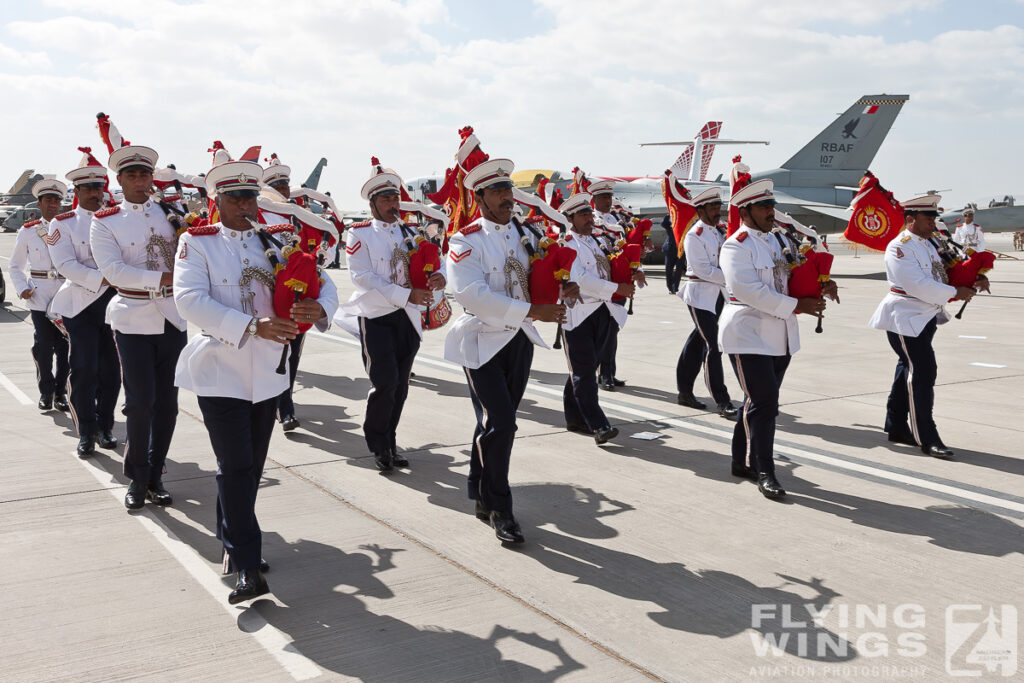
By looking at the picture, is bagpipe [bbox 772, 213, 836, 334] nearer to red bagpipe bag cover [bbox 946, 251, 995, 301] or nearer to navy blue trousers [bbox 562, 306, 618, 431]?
red bagpipe bag cover [bbox 946, 251, 995, 301]

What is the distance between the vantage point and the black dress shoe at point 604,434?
6.68 metres

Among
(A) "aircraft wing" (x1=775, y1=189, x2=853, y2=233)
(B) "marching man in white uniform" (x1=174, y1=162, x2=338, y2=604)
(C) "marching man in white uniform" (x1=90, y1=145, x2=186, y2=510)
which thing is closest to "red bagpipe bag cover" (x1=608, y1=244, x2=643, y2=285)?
(C) "marching man in white uniform" (x1=90, y1=145, x2=186, y2=510)

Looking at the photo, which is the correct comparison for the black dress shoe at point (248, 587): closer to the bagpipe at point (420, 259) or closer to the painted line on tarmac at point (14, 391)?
the bagpipe at point (420, 259)

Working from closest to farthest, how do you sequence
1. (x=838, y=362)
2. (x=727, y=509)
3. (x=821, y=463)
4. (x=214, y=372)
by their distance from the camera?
(x=214, y=372) → (x=727, y=509) → (x=821, y=463) → (x=838, y=362)

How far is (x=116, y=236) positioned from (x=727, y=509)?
4.00 metres

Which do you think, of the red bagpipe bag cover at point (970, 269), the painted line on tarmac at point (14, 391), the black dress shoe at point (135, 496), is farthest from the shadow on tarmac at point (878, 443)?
the painted line on tarmac at point (14, 391)

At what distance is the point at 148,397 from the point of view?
5.30m

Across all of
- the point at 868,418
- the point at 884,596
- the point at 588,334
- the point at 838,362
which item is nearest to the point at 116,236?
the point at 588,334

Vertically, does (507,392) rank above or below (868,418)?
above

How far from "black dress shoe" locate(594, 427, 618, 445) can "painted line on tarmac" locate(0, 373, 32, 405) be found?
5377 millimetres

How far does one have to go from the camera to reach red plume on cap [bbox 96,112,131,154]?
18.8 feet

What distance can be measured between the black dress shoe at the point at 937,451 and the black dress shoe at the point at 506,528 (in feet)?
11.3

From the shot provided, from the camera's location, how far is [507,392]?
16.1ft

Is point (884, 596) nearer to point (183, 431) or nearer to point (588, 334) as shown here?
point (588, 334)
